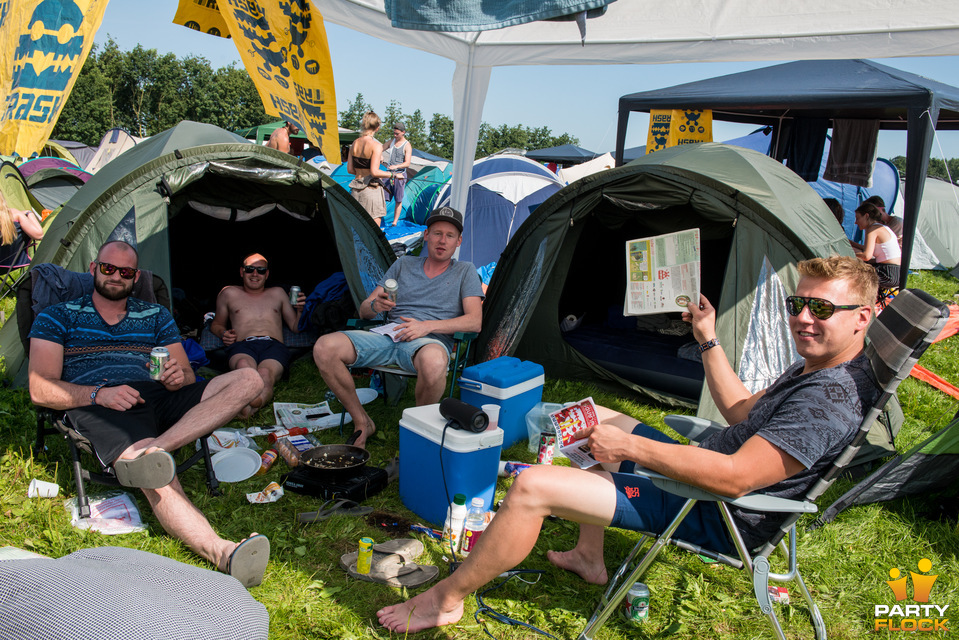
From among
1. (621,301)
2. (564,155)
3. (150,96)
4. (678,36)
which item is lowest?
(621,301)

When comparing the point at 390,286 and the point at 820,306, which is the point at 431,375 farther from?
the point at 820,306

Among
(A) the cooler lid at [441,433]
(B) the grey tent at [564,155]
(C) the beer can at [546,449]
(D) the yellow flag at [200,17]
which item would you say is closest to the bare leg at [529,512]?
(A) the cooler lid at [441,433]

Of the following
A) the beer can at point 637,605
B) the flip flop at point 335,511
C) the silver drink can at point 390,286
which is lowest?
the flip flop at point 335,511

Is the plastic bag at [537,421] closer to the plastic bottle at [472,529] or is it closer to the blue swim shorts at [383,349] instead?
the blue swim shorts at [383,349]

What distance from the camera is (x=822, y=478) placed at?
6.10ft

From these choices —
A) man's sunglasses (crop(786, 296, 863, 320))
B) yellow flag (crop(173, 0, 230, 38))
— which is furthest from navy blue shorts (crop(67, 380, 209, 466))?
man's sunglasses (crop(786, 296, 863, 320))

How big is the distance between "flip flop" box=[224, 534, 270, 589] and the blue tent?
5667 mm

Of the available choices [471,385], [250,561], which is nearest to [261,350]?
[471,385]

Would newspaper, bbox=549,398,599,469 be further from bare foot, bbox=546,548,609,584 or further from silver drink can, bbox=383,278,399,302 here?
silver drink can, bbox=383,278,399,302

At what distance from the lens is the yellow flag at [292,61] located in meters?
3.17

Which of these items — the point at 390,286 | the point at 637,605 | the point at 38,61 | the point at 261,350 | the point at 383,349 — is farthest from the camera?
the point at 261,350

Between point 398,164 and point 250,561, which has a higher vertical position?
point 398,164

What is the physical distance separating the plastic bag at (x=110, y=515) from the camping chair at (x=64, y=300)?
4 cm

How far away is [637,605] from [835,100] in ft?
23.3
